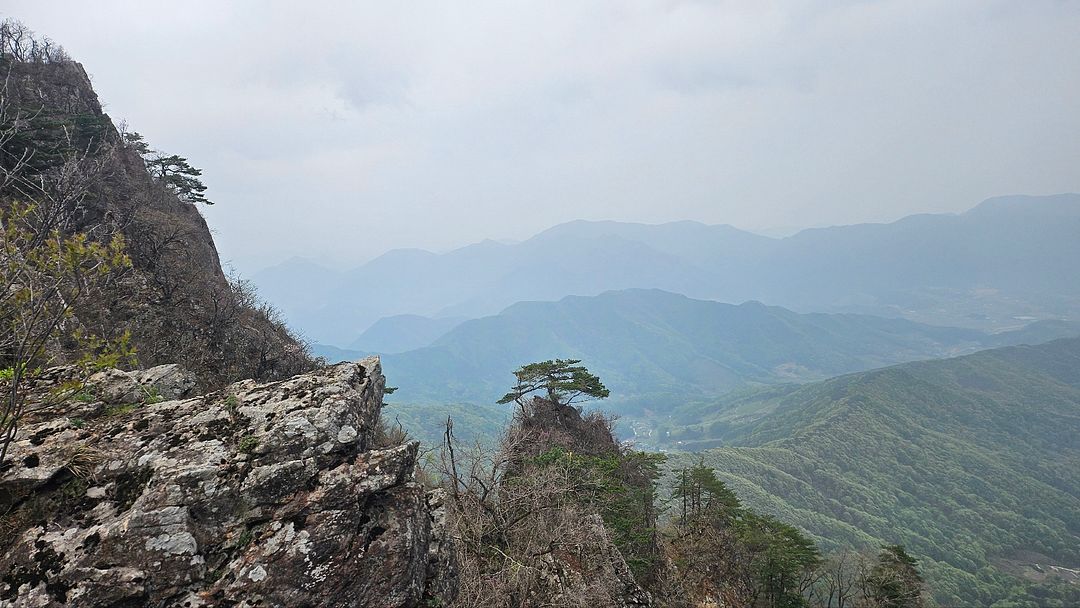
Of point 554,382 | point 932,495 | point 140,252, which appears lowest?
point 932,495

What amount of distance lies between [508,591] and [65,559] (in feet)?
30.5

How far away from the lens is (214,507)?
7.15m

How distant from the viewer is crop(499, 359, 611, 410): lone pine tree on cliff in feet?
126

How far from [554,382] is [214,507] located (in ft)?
107

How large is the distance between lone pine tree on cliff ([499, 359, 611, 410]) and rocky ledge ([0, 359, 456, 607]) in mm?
29377

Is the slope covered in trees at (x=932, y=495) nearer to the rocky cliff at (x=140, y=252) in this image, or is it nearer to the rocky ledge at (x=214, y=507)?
the rocky cliff at (x=140, y=252)

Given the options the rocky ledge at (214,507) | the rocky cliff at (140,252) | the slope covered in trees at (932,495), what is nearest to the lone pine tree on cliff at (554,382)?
the rocky cliff at (140,252)

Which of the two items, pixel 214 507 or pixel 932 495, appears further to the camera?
pixel 932 495

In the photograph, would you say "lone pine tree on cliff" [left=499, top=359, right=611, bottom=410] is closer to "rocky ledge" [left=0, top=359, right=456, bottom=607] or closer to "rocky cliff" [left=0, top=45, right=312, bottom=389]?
"rocky cliff" [left=0, top=45, right=312, bottom=389]

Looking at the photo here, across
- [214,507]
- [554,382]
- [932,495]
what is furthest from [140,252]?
[932,495]

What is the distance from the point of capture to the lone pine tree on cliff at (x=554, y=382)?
3834 cm

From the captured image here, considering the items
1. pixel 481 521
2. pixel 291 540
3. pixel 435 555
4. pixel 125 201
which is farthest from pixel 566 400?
pixel 125 201

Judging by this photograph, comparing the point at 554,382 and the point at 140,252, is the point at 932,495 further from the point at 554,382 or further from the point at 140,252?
the point at 140,252

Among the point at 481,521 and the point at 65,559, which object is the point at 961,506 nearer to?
the point at 481,521
